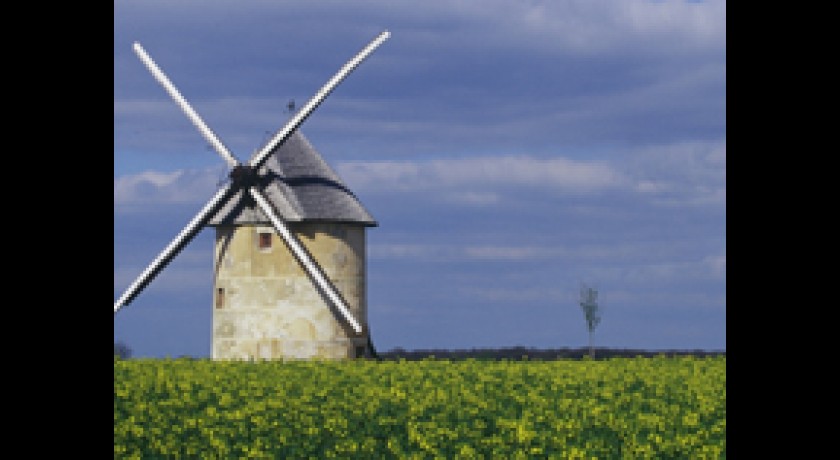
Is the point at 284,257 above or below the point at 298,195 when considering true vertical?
below

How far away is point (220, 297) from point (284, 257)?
2830 millimetres

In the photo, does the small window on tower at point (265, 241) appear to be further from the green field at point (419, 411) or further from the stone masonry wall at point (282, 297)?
the green field at point (419, 411)

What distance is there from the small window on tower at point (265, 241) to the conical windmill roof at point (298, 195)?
0.39 metres

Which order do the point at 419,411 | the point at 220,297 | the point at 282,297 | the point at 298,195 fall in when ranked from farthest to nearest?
the point at 220,297 < the point at 298,195 < the point at 282,297 < the point at 419,411

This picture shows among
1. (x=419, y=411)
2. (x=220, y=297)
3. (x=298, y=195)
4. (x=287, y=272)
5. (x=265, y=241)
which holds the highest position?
(x=298, y=195)

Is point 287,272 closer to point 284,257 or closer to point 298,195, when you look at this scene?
point 284,257

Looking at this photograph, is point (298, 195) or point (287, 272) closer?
point (287, 272)

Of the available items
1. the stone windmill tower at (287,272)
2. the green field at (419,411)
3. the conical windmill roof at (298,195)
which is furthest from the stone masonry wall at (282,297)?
A: the green field at (419,411)

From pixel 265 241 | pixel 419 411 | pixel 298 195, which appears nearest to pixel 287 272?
pixel 265 241

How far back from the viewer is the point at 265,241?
32531mm

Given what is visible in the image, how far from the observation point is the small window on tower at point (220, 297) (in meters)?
33.1

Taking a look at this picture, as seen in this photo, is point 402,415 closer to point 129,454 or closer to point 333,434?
point 333,434

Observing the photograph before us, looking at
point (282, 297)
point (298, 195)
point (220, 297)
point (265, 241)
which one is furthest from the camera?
point (220, 297)
